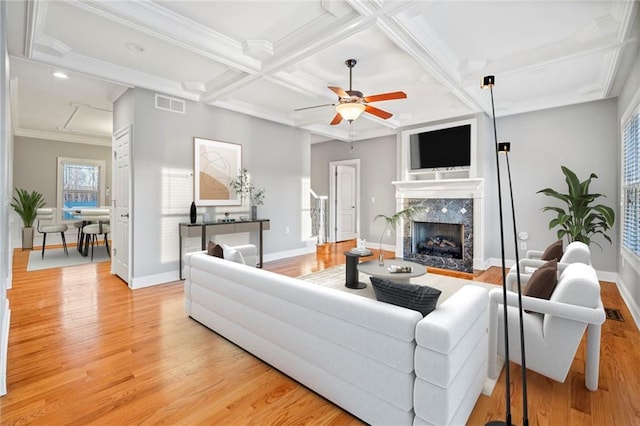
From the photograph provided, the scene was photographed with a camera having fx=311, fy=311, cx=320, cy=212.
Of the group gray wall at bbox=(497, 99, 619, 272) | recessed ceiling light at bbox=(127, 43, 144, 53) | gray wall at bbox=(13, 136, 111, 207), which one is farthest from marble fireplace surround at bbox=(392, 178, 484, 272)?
gray wall at bbox=(13, 136, 111, 207)

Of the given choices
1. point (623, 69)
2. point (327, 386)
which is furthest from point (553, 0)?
point (327, 386)

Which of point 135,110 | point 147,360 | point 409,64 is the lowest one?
point 147,360

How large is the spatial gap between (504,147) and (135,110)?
14.3 feet

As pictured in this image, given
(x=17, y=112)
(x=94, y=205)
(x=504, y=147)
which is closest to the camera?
(x=504, y=147)

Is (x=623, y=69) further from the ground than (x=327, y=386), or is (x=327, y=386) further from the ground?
(x=623, y=69)

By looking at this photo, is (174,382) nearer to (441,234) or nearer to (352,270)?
(352,270)

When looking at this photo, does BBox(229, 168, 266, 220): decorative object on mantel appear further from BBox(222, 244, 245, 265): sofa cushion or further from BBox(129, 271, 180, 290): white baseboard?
BBox(222, 244, 245, 265): sofa cushion

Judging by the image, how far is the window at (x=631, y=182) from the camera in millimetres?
3162

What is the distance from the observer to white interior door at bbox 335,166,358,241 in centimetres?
825

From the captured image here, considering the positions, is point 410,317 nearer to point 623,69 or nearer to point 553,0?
point 553,0

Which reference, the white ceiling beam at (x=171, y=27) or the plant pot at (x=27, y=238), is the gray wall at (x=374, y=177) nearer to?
the white ceiling beam at (x=171, y=27)

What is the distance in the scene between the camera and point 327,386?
72.7 inches

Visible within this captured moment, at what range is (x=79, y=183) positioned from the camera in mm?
8273

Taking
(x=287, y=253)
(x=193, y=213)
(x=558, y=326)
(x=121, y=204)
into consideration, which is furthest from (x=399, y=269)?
(x=121, y=204)
